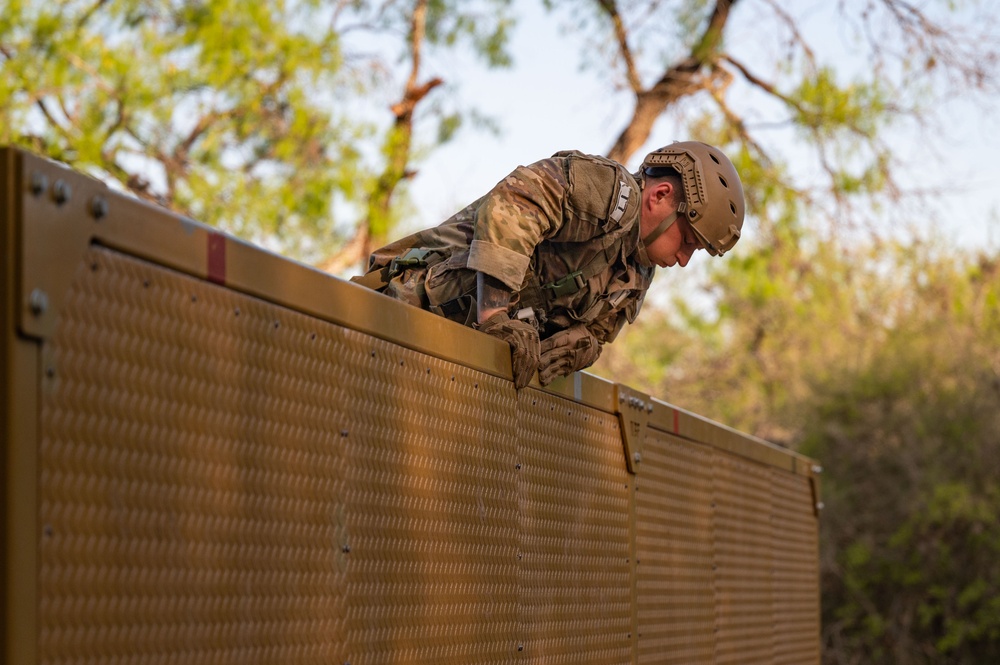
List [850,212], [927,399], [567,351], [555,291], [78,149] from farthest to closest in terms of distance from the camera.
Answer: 1. [927,399]
2. [850,212]
3. [78,149]
4. [555,291]
5. [567,351]

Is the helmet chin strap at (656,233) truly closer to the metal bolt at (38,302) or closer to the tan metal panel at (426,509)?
the tan metal panel at (426,509)

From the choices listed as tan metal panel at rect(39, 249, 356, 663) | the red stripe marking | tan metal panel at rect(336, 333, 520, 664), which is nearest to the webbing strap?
tan metal panel at rect(336, 333, 520, 664)

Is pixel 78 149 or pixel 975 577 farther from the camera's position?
pixel 975 577

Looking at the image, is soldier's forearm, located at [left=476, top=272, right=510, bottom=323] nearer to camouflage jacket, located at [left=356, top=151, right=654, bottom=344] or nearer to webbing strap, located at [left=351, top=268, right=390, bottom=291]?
camouflage jacket, located at [left=356, top=151, right=654, bottom=344]

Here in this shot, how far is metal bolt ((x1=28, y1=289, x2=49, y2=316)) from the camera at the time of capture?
180 cm

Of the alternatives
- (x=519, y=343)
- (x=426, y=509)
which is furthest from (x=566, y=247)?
(x=426, y=509)

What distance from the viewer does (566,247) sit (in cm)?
448

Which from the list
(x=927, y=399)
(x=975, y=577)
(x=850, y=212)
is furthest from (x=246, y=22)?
(x=975, y=577)

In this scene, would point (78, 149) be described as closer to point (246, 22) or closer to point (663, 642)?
point (246, 22)

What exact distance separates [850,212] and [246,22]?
7167 mm

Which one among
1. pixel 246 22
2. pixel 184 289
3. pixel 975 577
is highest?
pixel 246 22

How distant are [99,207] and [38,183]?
14 cm

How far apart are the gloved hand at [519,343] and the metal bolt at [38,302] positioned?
1.97 metres

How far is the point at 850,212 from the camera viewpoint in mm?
14430
